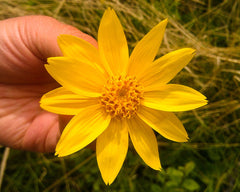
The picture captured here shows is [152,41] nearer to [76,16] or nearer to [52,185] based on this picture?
[76,16]

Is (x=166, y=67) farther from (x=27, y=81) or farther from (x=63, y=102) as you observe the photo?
(x=27, y=81)

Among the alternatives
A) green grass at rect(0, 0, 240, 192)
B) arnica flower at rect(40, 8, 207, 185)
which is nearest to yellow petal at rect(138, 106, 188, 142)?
arnica flower at rect(40, 8, 207, 185)

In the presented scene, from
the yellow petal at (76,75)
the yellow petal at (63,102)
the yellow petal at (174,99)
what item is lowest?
the yellow petal at (174,99)

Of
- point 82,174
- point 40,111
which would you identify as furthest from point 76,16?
point 82,174

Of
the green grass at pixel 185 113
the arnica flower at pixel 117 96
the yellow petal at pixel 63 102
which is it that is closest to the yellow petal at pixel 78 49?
the arnica flower at pixel 117 96

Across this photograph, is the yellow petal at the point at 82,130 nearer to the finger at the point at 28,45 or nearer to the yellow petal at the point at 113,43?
the yellow petal at the point at 113,43

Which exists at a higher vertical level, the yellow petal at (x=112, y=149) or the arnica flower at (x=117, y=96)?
the arnica flower at (x=117, y=96)
